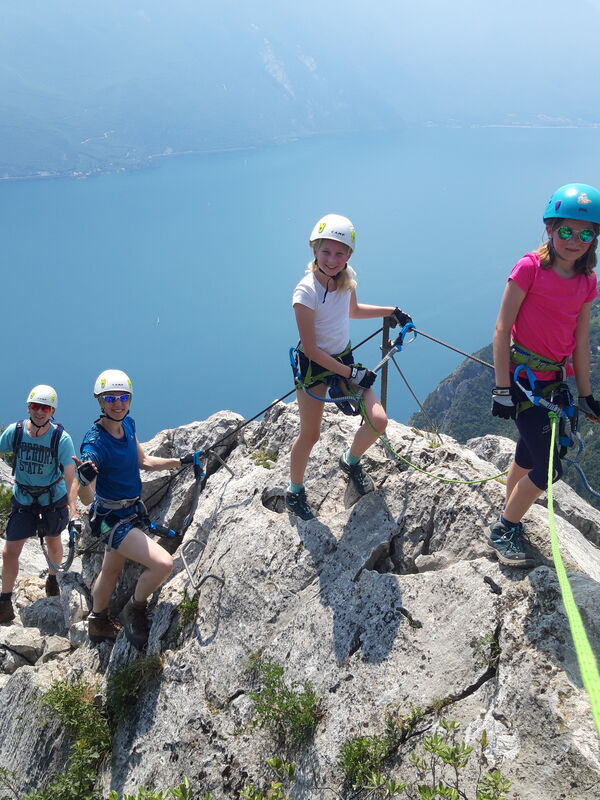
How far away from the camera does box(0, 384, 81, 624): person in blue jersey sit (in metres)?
7.12

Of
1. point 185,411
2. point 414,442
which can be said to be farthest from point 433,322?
point 414,442

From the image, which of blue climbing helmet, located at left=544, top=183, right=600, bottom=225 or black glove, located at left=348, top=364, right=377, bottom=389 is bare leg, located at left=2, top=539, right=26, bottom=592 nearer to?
black glove, located at left=348, top=364, right=377, bottom=389

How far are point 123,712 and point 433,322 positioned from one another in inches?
5049

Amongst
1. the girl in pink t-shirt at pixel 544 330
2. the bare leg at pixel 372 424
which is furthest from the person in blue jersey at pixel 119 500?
the girl in pink t-shirt at pixel 544 330

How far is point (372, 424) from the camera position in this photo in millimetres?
5707

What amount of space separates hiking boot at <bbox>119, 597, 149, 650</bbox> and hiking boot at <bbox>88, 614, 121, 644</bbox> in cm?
30

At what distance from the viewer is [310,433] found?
19.8 feet

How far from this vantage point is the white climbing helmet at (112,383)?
5.82 meters

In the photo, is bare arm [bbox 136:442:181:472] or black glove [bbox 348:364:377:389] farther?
bare arm [bbox 136:442:181:472]

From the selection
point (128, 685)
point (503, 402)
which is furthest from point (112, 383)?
point (503, 402)

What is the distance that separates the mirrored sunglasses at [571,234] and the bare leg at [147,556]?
4559 millimetres

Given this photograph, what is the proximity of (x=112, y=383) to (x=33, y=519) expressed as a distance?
3144 millimetres

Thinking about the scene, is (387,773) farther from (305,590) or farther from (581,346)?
(581,346)

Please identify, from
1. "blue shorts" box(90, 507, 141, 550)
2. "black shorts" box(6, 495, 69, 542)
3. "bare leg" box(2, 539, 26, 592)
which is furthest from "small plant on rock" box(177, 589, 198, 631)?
"bare leg" box(2, 539, 26, 592)
